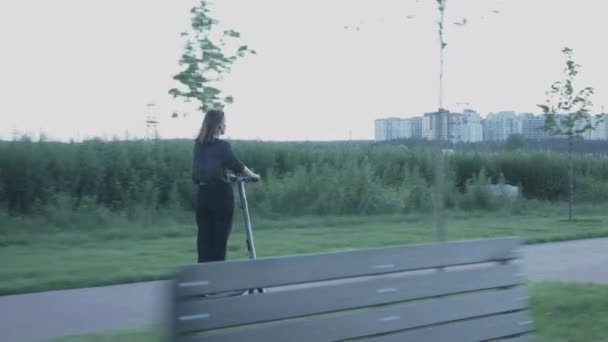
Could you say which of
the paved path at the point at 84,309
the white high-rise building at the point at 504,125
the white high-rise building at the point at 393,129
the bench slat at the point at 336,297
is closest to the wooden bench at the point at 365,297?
the bench slat at the point at 336,297

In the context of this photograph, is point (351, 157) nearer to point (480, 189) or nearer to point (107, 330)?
point (480, 189)

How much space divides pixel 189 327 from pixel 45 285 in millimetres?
5853

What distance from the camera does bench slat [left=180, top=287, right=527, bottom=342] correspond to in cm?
385

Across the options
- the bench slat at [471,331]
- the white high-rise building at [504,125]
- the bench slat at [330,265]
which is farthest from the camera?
the white high-rise building at [504,125]

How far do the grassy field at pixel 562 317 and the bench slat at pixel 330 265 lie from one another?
192cm

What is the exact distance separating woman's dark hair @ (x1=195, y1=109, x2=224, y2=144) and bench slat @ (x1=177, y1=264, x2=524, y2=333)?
11.5 ft

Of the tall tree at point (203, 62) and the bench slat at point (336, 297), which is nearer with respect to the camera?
the bench slat at point (336, 297)

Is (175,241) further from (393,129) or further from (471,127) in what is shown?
(393,129)

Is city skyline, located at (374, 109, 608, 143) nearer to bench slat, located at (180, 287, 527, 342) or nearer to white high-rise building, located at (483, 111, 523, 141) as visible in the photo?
white high-rise building, located at (483, 111, 523, 141)

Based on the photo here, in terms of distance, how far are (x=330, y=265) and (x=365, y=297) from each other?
32 cm

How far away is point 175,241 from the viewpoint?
13484mm

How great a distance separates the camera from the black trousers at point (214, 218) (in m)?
7.92

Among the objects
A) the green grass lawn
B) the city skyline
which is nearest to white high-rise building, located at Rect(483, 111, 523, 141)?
the city skyline

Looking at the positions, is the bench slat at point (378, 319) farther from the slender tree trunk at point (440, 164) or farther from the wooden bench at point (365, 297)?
the slender tree trunk at point (440, 164)
